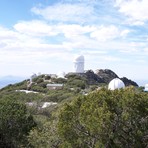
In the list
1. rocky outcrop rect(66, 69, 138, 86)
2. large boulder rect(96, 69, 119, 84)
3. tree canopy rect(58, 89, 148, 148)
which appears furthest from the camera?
large boulder rect(96, 69, 119, 84)

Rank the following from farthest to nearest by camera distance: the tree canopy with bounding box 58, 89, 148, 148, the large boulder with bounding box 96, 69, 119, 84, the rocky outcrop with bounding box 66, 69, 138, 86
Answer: the large boulder with bounding box 96, 69, 119, 84 < the rocky outcrop with bounding box 66, 69, 138, 86 < the tree canopy with bounding box 58, 89, 148, 148

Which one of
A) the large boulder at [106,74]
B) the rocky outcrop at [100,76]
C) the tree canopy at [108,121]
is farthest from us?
the large boulder at [106,74]

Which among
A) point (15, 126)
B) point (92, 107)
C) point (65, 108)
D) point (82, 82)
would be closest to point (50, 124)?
point (65, 108)

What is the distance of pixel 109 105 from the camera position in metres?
21.3

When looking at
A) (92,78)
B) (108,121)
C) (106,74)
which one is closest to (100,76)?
(92,78)

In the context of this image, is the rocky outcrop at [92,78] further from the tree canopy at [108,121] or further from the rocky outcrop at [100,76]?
the tree canopy at [108,121]

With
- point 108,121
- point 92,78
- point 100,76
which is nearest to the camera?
point 108,121

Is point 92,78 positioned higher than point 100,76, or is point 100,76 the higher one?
point 100,76

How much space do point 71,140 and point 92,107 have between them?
225 cm

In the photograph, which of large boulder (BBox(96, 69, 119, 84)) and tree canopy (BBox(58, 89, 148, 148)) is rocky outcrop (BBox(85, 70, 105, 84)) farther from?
tree canopy (BBox(58, 89, 148, 148))

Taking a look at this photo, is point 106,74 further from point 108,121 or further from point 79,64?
point 108,121

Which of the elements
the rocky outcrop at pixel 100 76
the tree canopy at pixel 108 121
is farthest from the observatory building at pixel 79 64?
the tree canopy at pixel 108 121

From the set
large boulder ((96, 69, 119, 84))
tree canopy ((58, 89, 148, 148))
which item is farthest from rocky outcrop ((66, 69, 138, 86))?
tree canopy ((58, 89, 148, 148))

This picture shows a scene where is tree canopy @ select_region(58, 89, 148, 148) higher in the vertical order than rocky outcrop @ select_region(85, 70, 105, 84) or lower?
lower
